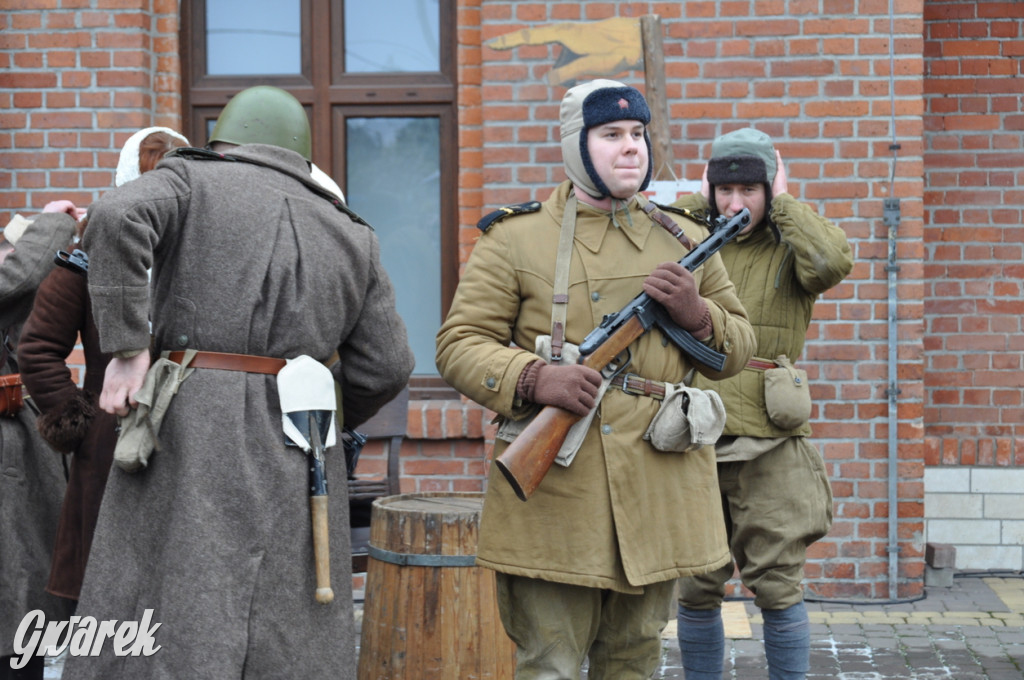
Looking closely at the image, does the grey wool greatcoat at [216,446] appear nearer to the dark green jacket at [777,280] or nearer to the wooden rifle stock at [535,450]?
the wooden rifle stock at [535,450]

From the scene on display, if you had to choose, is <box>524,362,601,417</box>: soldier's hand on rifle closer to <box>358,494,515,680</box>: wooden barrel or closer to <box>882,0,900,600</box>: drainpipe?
<box>358,494,515,680</box>: wooden barrel

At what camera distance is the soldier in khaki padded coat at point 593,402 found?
306 cm

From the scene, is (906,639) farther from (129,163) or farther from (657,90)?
(129,163)

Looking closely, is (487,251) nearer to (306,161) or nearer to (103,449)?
(306,161)

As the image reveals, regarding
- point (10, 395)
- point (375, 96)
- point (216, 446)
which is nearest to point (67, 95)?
point (375, 96)

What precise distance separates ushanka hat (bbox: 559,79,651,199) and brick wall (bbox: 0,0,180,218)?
323cm

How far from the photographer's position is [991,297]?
20.1 feet

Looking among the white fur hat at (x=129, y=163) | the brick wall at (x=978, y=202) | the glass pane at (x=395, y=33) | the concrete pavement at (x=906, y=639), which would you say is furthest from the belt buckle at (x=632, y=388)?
the brick wall at (x=978, y=202)

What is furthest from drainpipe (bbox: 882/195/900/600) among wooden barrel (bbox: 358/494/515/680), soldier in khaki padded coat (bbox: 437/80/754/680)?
soldier in khaki padded coat (bbox: 437/80/754/680)

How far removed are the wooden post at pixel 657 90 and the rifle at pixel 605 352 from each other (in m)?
2.13

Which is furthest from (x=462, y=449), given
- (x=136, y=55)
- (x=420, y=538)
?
(x=136, y=55)

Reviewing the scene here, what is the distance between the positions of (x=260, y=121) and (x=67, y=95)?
9.91ft

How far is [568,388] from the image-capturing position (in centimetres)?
296

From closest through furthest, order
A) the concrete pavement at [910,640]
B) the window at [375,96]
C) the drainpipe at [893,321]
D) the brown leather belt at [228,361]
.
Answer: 1. the brown leather belt at [228,361]
2. the concrete pavement at [910,640]
3. the drainpipe at [893,321]
4. the window at [375,96]
